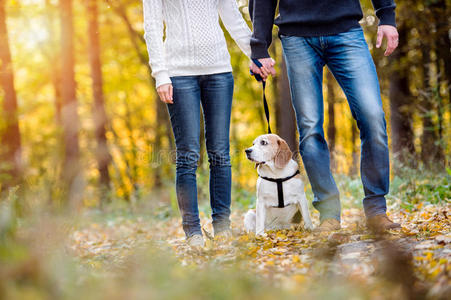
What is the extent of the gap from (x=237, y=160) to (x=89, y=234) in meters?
3.53

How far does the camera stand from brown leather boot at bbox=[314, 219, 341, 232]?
3.66 meters

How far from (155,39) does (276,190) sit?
1.64 m

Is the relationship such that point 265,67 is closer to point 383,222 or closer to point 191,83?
point 191,83

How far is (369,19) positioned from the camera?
33.0 ft

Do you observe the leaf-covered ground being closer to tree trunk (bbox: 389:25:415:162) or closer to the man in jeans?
the man in jeans

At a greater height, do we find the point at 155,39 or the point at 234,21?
the point at 234,21

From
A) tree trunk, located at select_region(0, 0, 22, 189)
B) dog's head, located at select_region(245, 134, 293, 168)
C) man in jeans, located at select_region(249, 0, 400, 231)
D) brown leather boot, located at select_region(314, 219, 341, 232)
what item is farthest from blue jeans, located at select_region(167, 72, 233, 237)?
tree trunk, located at select_region(0, 0, 22, 189)

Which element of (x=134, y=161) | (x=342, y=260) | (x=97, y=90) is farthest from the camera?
(x=134, y=161)

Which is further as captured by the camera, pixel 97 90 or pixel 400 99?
pixel 97 90

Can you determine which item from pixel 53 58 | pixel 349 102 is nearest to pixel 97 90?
pixel 53 58

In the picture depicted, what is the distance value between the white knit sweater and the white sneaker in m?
1.22

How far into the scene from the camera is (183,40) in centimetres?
371

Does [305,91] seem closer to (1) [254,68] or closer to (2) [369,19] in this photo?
(1) [254,68]

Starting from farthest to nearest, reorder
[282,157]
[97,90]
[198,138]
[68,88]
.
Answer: [97,90], [68,88], [282,157], [198,138]
